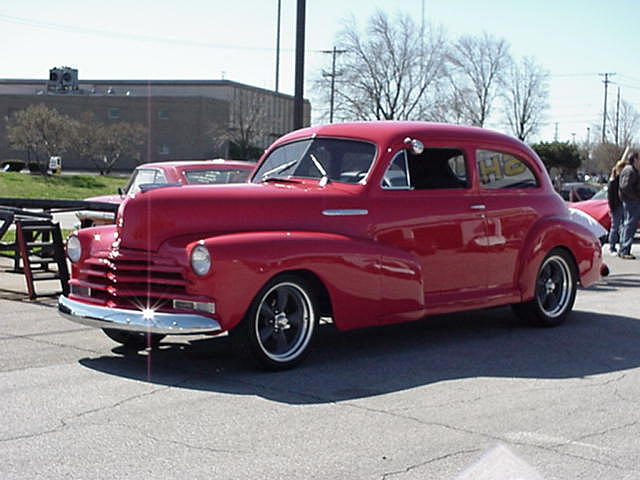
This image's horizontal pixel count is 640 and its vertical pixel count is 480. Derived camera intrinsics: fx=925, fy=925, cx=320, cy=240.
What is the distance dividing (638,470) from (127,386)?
3.28 metres

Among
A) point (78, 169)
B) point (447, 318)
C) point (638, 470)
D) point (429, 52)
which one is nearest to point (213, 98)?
point (78, 169)

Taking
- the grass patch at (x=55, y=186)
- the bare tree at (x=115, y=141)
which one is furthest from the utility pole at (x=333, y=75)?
the bare tree at (x=115, y=141)

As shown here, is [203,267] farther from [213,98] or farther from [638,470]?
[213,98]

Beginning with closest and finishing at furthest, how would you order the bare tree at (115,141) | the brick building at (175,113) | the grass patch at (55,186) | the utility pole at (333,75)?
the grass patch at (55,186) → the utility pole at (333,75) → the bare tree at (115,141) → the brick building at (175,113)

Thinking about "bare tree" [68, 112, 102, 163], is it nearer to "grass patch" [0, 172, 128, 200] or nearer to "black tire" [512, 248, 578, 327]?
"grass patch" [0, 172, 128, 200]

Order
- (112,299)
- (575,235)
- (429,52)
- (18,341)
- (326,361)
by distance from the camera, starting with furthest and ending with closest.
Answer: (429,52) → (575,235) → (18,341) → (326,361) → (112,299)

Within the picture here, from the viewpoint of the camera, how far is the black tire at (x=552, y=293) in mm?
8844

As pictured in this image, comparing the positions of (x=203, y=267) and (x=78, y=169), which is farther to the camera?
(x=78, y=169)

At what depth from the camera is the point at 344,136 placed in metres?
7.83

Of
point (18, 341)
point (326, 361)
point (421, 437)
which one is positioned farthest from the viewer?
point (18, 341)

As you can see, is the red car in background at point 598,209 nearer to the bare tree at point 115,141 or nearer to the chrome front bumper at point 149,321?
the chrome front bumper at point 149,321

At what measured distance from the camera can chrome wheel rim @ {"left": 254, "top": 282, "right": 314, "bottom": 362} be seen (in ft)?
21.8

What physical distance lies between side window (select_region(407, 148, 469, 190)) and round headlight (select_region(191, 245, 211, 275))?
2.21 m

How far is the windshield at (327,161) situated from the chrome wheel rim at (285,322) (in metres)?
1.20
